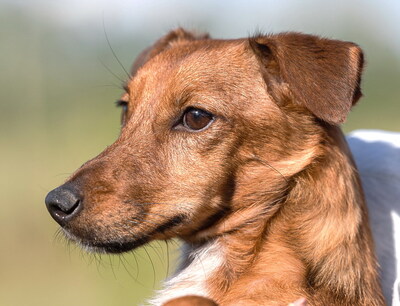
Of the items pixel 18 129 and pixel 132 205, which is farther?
pixel 18 129

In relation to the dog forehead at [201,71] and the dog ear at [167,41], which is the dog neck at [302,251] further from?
the dog ear at [167,41]

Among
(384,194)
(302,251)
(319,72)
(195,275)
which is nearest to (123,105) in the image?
(195,275)

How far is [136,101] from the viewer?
4.18 metres

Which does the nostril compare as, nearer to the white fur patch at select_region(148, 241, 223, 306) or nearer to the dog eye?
the white fur patch at select_region(148, 241, 223, 306)

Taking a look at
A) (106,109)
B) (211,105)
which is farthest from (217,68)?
(106,109)

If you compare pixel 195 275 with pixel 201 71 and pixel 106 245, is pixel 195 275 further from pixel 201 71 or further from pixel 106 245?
pixel 201 71

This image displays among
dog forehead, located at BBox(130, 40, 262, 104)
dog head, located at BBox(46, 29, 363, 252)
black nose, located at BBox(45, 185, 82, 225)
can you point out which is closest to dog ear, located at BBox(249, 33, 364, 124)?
dog head, located at BBox(46, 29, 363, 252)

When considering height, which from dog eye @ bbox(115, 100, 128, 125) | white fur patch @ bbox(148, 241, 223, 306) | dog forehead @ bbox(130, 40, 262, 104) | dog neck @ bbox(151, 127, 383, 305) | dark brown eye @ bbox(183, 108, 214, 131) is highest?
dog forehead @ bbox(130, 40, 262, 104)

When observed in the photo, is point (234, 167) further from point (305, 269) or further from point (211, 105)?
point (305, 269)

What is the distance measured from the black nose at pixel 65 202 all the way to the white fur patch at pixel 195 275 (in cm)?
69

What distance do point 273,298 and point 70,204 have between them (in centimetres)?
110

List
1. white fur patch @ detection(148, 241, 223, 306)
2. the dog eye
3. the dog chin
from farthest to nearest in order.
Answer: the dog eye < white fur patch @ detection(148, 241, 223, 306) < the dog chin

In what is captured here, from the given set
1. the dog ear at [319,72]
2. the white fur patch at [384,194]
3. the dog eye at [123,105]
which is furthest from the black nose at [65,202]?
the white fur patch at [384,194]

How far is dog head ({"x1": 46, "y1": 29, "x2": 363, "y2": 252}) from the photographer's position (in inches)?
142
